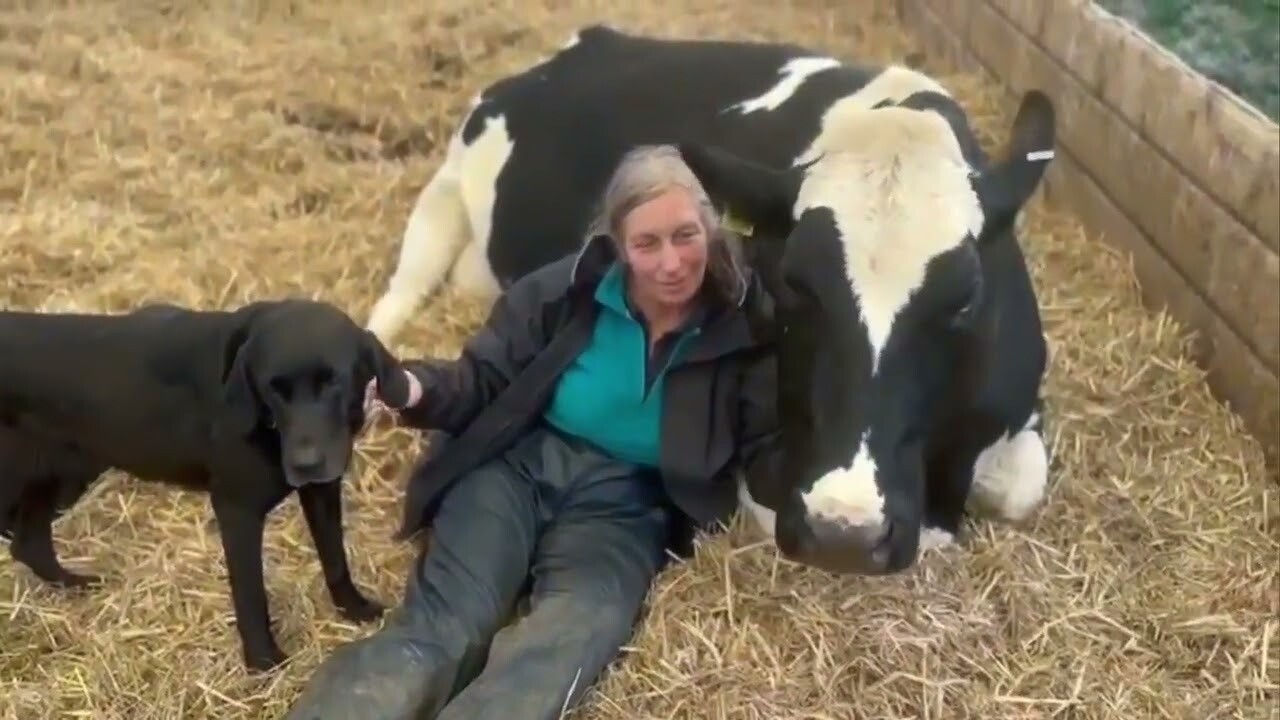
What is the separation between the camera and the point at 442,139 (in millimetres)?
5324

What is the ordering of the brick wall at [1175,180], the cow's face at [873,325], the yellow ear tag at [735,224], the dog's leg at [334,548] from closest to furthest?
the cow's face at [873,325] < the dog's leg at [334,548] < the yellow ear tag at [735,224] < the brick wall at [1175,180]

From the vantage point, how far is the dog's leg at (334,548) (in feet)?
8.57

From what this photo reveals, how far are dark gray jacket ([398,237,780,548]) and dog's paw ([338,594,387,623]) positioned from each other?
0.23 metres

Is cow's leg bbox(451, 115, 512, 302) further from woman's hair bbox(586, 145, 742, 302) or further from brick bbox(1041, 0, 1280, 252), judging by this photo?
brick bbox(1041, 0, 1280, 252)

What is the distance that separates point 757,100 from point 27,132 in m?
2.79

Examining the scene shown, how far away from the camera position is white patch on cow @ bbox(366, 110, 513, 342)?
423cm

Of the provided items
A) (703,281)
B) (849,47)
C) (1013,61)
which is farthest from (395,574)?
(849,47)

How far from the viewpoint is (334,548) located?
2.69 metres

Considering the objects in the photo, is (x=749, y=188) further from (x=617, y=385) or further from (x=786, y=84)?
(x=786, y=84)

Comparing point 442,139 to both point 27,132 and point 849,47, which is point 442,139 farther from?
point 849,47

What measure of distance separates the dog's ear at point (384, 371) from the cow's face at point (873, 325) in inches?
26.2

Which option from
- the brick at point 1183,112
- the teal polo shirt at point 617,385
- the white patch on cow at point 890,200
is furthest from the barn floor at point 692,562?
the white patch on cow at point 890,200

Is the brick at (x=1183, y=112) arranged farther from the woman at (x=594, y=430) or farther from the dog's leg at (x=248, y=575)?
the dog's leg at (x=248, y=575)

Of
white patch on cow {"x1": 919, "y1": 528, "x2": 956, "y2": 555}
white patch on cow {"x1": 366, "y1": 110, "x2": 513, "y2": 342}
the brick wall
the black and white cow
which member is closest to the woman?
the black and white cow
